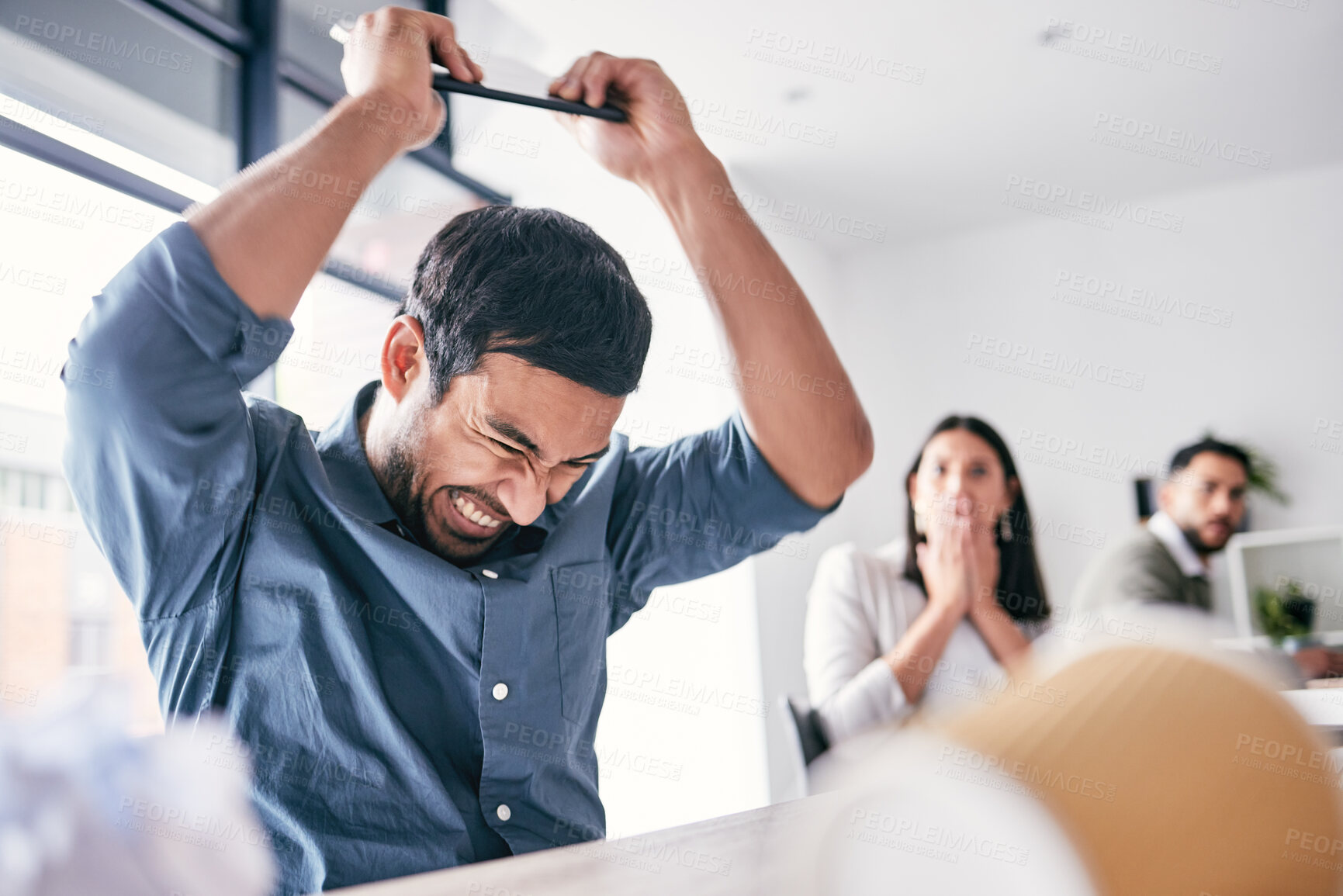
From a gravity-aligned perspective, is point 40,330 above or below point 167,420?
above

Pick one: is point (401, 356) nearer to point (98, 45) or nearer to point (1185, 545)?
point (98, 45)

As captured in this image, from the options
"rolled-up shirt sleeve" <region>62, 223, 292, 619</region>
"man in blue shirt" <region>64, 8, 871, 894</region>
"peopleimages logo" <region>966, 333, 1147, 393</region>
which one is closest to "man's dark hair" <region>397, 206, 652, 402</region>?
"man in blue shirt" <region>64, 8, 871, 894</region>

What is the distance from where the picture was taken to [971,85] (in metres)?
3.78

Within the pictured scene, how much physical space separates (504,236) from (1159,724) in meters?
0.87

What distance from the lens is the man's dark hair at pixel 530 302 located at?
3.15 feet

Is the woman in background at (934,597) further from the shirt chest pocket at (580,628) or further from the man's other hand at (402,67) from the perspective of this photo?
the man's other hand at (402,67)

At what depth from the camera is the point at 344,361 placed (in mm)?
2826

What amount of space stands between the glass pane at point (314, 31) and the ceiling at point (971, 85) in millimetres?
464

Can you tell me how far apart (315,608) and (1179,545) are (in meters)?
3.20

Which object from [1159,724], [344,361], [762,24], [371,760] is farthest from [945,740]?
[762,24]

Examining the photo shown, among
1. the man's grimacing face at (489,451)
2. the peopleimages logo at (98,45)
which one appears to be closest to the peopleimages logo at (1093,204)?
the peopleimages logo at (98,45)

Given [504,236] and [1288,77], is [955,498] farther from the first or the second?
[1288,77]

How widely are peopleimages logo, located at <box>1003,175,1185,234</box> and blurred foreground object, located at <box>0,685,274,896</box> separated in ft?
16.6

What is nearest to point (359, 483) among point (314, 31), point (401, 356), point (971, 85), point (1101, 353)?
point (401, 356)
